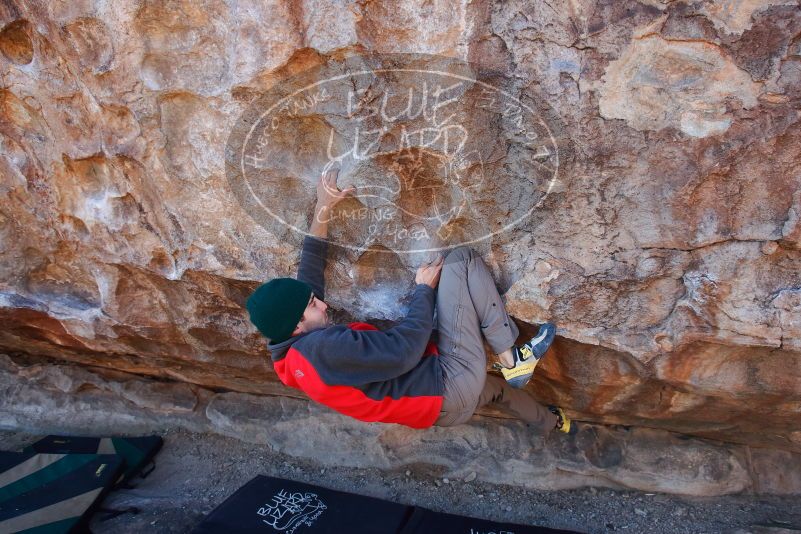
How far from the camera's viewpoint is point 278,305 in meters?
1.91

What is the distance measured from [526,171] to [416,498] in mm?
1709

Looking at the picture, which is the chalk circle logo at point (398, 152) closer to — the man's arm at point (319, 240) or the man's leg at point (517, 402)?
the man's arm at point (319, 240)

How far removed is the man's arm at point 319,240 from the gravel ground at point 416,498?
47.4 inches

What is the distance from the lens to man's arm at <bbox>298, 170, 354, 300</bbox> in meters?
2.10

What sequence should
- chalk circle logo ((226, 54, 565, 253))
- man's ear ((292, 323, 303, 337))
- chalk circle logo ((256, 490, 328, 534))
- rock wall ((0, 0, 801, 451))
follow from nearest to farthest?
rock wall ((0, 0, 801, 451)) < chalk circle logo ((226, 54, 565, 253)) < man's ear ((292, 323, 303, 337)) < chalk circle logo ((256, 490, 328, 534))

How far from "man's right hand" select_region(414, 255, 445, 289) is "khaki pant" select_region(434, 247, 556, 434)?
0.08ft

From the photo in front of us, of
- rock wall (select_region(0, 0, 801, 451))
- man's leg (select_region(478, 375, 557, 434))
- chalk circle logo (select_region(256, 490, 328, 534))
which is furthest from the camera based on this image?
chalk circle logo (select_region(256, 490, 328, 534))

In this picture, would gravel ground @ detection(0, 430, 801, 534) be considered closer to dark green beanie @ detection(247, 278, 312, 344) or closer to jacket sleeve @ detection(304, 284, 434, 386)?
jacket sleeve @ detection(304, 284, 434, 386)

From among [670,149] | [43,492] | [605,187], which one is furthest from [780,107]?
[43,492]

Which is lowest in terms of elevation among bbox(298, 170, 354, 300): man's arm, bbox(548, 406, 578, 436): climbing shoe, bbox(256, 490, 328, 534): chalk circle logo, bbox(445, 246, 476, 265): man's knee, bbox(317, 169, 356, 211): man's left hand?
bbox(256, 490, 328, 534): chalk circle logo

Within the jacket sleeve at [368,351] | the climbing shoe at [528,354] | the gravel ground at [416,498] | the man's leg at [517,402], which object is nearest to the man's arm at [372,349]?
the jacket sleeve at [368,351]

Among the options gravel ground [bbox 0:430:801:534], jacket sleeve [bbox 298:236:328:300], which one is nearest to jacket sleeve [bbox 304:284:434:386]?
jacket sleeve [bbox 298:236:328:300]

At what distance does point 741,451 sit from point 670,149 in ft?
5.33

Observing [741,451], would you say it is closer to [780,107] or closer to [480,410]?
[480,410]
